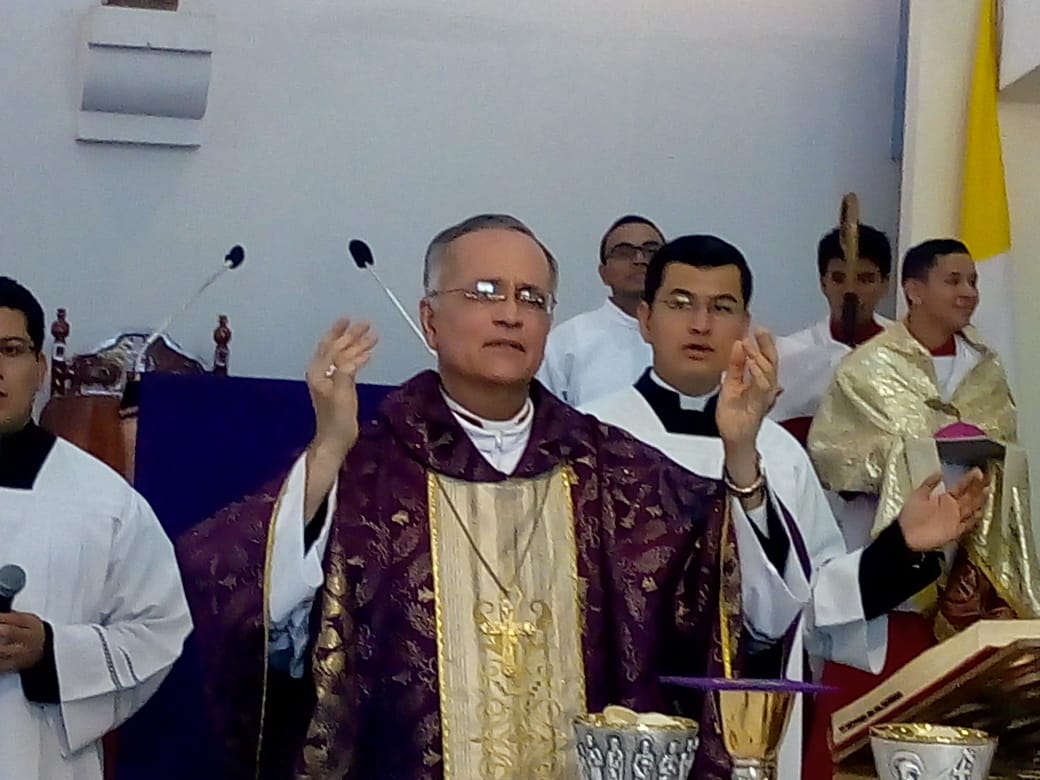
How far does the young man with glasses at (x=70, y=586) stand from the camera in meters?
3.72

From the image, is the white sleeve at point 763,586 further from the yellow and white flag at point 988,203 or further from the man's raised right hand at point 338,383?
the yellow and white flag at point 988,203

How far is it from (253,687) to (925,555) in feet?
4.02

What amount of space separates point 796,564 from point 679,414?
1.30 meters

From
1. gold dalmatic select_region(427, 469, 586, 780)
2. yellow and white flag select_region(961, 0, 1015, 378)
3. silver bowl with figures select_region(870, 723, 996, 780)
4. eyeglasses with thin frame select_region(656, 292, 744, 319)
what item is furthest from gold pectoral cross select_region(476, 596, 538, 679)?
yellow and white flag select_region(961, 0, 1015, 378)

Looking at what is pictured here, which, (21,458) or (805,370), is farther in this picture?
→ (805,370)

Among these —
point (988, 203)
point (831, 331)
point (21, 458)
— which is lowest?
point (21, 458)

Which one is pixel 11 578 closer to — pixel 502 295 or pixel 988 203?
pixel 502 295

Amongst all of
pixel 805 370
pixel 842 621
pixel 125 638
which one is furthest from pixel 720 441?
pixel 805 370

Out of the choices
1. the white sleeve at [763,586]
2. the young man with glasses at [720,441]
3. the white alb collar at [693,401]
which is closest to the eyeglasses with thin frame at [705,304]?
the young man with glasses at [720,441]

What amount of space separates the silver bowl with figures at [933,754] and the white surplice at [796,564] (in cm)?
69

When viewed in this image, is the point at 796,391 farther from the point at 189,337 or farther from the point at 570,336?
the point at 189,337

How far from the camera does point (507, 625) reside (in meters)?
3.18

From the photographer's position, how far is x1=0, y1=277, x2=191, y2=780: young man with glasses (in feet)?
12.2

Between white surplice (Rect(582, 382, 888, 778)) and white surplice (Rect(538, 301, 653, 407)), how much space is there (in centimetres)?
129
